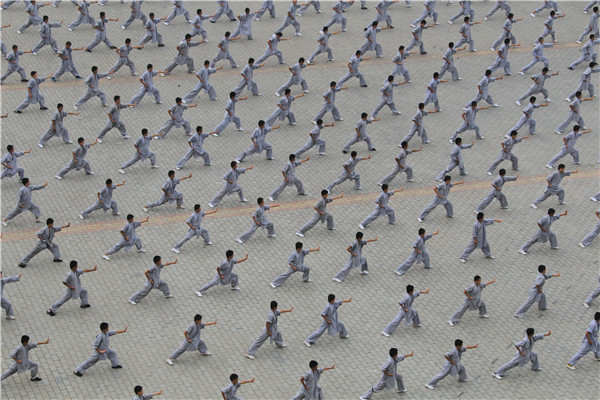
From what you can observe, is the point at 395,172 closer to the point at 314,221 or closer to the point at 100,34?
the point at 314,221

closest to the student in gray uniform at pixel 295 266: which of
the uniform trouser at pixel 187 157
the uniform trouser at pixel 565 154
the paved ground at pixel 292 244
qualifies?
the paved ground at pixel 292 244

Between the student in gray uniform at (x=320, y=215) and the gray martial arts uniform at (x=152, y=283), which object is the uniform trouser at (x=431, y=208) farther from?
the gray martial arts uniform at (x=152, y=283)

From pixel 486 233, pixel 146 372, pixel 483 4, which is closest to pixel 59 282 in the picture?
pixel 146 372

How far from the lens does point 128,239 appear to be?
2550 centimetres

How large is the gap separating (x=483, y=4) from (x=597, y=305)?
17.4m

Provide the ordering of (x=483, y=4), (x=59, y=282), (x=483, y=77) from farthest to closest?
(x=483, y=4) → (x=483, y=77) → (x=59, y=282)

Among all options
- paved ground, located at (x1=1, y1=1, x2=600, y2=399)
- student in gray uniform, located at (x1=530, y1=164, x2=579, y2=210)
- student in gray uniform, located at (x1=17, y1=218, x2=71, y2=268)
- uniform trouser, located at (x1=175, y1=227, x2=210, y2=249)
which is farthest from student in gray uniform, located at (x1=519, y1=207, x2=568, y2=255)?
student in gray uniform, located at (x1=17, y1=218, x2=71, y2=268)

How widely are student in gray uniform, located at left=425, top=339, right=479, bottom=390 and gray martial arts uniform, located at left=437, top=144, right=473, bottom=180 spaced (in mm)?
8232

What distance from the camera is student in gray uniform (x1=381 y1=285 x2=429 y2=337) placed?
23.5 meters

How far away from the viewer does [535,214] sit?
28.3 m

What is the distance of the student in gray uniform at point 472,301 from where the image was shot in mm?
23906

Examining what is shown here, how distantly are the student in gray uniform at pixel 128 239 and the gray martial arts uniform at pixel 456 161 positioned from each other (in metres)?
8.58

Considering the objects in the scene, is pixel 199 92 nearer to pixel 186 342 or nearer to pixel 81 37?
pixel 81 37

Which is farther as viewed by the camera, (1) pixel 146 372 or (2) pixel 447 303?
(2) pixel 447 303
